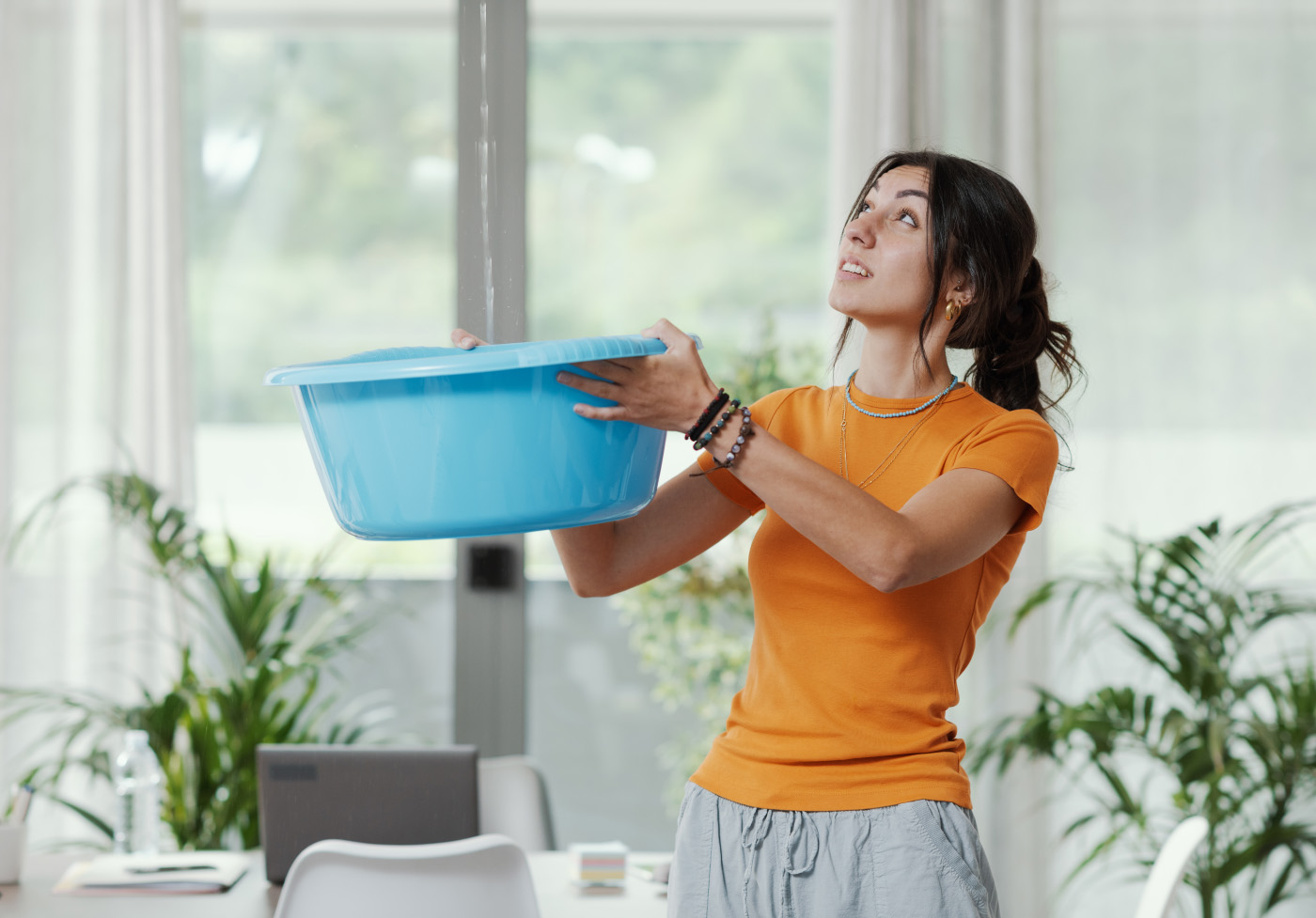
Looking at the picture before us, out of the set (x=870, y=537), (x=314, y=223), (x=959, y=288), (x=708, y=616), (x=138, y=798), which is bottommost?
(x=138, y=798)

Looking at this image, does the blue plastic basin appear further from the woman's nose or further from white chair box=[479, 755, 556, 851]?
white chair box=[479, 755, 556, 851]

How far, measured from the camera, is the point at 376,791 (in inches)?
69.0

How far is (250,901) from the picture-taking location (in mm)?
1761

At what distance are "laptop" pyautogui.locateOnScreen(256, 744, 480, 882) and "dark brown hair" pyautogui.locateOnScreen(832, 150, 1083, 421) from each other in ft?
3.19

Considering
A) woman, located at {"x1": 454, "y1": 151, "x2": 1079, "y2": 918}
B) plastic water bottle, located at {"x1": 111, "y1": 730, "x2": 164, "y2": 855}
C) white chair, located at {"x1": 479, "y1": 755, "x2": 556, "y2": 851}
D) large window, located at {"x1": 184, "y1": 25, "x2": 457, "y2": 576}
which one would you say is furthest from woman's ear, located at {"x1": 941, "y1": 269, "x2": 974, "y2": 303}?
large window, located at {"x1": 184, "y1": 25, "x2": 457, "y2": 576}

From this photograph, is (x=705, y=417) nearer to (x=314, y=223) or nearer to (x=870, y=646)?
(x=870, y=646)

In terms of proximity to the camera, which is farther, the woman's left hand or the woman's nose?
the woman's nose

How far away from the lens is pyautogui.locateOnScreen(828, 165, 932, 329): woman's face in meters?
1.18

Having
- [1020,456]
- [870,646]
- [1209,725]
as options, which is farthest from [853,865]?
[1209,725]

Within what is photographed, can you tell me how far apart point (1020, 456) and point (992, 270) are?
20 centimetres

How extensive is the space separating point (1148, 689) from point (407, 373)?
2.50m

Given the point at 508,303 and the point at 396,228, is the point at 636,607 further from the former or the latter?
the point at 508,303

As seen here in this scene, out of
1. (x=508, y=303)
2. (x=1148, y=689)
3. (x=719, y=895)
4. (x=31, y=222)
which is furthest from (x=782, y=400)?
(x=31, y=222)

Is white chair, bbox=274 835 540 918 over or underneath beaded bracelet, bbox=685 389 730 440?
underneath
